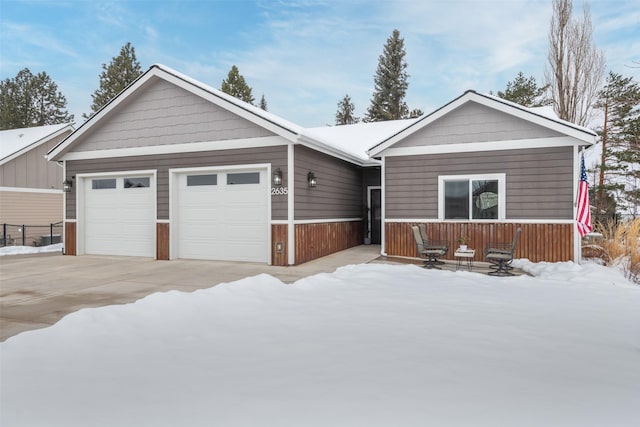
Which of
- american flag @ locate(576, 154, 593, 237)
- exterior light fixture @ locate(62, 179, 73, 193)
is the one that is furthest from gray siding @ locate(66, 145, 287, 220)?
american flag @ locate(576, 154, 593, 237)

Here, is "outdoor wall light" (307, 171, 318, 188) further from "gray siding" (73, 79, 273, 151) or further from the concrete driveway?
the concrete driveway

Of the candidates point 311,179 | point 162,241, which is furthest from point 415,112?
point 162,241

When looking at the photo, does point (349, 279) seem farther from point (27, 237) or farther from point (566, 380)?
point (27, 237)

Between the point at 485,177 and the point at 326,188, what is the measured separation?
3.94m

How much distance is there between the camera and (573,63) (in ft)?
Result: 55.6

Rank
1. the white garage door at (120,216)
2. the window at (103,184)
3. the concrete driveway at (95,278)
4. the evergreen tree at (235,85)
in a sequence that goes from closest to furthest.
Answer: the concrete driveway at (95,278), the white garage door at (120,216), the window at (103,184), the evergreen tree at (235,85)

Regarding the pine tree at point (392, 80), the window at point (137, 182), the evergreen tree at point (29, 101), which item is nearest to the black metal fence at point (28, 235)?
the window at point (137, 182)

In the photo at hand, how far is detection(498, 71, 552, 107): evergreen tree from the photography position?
19.3 metres

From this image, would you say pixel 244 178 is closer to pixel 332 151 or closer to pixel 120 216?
pixel 332 151

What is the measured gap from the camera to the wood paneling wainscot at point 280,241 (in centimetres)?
864

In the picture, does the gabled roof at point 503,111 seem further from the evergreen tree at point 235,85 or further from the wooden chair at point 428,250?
the evergreen tree at point 235,85

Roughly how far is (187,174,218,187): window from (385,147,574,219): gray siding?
14.2ft

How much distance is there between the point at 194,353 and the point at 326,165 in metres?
7.53

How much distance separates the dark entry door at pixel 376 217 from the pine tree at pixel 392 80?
18869 mm
